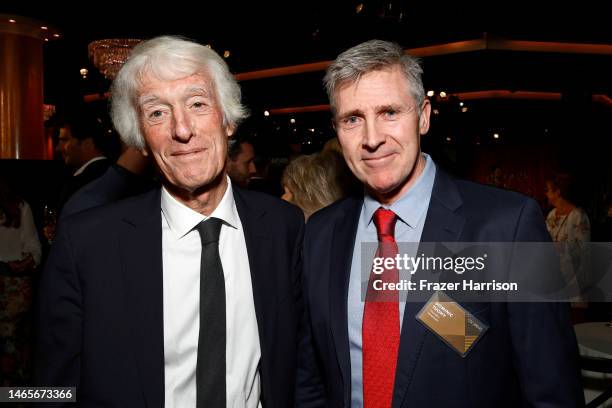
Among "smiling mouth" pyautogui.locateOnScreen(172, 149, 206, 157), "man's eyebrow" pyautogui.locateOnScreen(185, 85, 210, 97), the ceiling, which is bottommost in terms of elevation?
"smiling mouth" pyautogui.locateOnScreen(172, 149, 206, 157)

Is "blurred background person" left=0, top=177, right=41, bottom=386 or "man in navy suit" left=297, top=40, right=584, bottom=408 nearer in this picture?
"man in navy suit" left=297, top=40, right=584, bottom=408

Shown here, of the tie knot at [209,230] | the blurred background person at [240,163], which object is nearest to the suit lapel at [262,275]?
the tie knot at [209,230]

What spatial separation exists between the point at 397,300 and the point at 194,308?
601mm

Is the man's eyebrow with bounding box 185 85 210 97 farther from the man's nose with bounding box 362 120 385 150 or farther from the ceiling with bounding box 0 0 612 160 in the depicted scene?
the ceiling with bounding box 0 0 612 160

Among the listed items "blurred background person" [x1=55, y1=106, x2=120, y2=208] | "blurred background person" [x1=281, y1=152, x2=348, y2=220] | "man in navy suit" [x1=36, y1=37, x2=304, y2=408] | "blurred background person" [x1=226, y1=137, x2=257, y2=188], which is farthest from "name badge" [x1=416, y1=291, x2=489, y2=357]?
"blurred background person" [x1=226, y1=137, x2=257, y2=188]

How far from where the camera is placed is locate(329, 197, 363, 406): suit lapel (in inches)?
61.1

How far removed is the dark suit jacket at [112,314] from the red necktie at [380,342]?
289 mm

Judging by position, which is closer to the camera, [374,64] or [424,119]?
[374,64]

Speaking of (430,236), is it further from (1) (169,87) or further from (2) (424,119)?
(1) (169,87)

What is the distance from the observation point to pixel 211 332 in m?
1.48

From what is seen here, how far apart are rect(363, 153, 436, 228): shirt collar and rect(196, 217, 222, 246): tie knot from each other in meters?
0.50

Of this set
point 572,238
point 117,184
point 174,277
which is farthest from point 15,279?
point 572,238

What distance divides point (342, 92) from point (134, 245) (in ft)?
2.59

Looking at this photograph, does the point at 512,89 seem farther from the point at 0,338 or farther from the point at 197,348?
the point at 197,348
